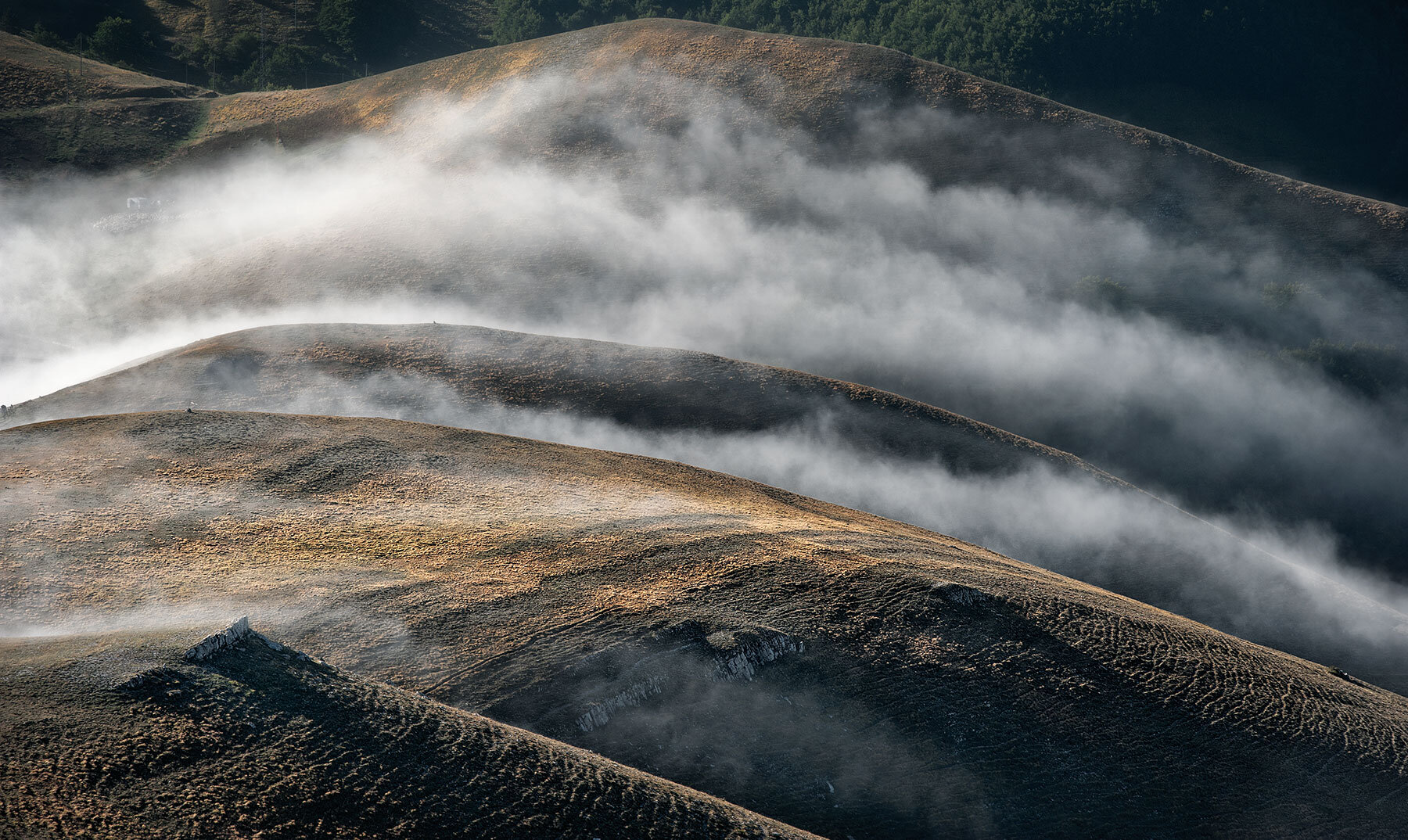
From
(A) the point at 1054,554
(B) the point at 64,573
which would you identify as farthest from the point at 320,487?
(A) the point at 1054,554

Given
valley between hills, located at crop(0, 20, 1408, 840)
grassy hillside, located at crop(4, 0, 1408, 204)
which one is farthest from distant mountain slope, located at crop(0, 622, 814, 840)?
grassy hillside, located at crop(4, 0, 1408, 204)

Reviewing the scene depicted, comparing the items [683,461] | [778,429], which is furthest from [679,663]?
[778,429]

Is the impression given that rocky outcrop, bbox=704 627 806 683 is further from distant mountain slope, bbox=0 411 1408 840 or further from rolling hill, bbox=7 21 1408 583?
rolling hill, bbox=7 21 1408 583

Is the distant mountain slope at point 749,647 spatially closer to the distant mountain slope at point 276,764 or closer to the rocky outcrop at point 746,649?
the rocky outcrop at point 746,649

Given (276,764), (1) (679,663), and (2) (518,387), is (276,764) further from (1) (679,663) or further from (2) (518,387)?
(2) (518,387)

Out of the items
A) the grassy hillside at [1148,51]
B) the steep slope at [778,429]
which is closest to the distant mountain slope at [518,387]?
the steep slope at [778,429]
